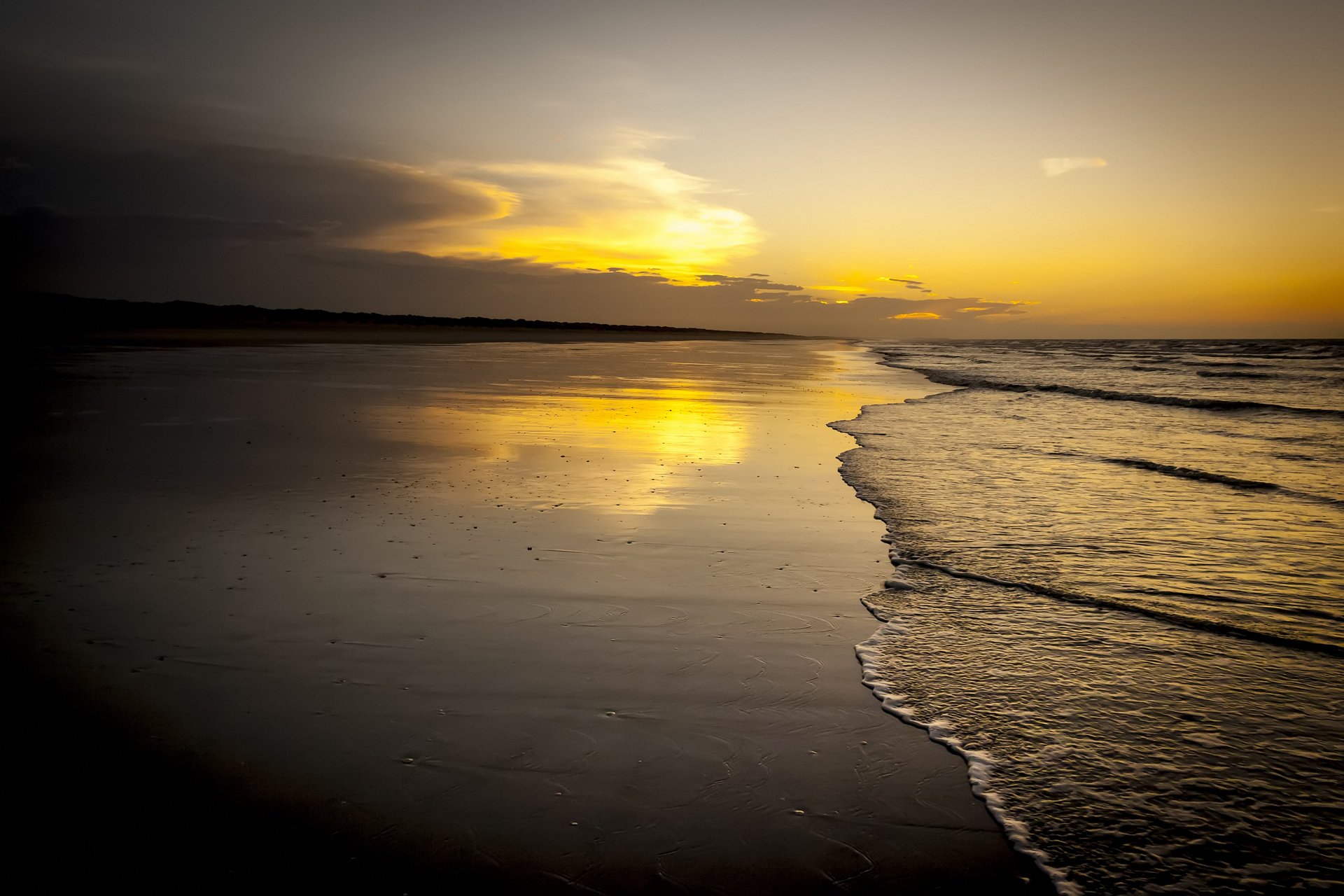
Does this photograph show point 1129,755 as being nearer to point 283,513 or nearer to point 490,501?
point 490,501

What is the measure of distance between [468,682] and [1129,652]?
396 cm

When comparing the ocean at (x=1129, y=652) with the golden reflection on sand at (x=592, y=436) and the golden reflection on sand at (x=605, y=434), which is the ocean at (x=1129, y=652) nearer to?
the golden reflection on sand at (x=605, y=434)

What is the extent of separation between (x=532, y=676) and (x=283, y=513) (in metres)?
4.23

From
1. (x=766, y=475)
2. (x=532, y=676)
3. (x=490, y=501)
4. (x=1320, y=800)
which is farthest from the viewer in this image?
(x=766, y=475)

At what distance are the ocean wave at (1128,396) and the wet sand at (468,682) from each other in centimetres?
1807

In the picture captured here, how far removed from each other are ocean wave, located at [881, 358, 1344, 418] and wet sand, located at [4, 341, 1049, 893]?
711 inches

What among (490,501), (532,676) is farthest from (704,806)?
(490,501)

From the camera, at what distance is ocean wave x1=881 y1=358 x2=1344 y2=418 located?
67.1 ft

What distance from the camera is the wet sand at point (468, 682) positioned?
8.88 ft

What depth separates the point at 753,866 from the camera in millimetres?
2643

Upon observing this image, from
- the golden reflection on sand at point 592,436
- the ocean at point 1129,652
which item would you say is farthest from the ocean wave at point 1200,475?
the golden reflection on sand at point 592,436

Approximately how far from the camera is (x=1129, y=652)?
182 inches

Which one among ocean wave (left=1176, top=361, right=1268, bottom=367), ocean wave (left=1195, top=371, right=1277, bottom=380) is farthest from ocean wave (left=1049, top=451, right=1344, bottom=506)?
ocean wave (left=1176, top=361, right=1268, bottom=367)

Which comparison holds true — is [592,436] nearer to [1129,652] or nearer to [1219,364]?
[1129,652]
